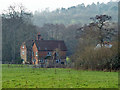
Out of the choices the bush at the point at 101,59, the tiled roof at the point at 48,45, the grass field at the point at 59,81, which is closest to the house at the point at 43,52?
the tiled roof at the point at 48,45

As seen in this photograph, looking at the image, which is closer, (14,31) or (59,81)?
(59,81)

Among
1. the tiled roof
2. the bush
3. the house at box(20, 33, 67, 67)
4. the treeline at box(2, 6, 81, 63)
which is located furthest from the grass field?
the tiled roof

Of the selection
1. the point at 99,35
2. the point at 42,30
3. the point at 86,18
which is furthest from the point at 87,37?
the point at 86,18

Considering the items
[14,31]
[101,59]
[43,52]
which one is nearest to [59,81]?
[101,59]

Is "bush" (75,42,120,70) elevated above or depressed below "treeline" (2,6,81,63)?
below

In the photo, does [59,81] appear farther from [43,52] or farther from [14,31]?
[43,52]

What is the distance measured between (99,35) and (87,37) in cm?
302

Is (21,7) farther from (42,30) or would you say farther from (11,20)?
(42,30)

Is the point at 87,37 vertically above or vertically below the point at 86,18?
below

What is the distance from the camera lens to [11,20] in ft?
203

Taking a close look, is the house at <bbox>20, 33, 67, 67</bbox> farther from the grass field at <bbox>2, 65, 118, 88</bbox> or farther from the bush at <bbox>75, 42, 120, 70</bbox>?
the grass field at <bbox>2, 65, 118, 88</bbox>

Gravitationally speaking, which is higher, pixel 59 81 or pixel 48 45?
pixel 48 45

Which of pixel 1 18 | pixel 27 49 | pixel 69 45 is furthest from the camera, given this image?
pixel 69 45

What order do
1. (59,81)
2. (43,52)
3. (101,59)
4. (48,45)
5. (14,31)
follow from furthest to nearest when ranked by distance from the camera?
(48,45) → (43,52) → (14,31) → (101,59) → (59,81)
